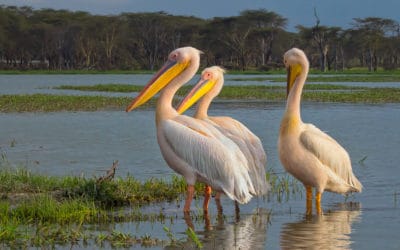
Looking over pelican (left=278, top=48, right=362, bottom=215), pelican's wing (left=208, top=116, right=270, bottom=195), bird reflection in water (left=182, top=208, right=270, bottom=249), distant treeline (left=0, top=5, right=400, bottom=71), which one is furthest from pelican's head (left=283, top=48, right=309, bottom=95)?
distant treeline (left=0, top=5, right=400, bottom=71)

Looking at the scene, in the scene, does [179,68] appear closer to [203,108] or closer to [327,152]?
[203,108]

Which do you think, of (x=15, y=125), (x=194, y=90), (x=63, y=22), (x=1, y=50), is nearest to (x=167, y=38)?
(x=63, y=22)

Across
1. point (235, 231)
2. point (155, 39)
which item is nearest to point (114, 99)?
point (235, 231)

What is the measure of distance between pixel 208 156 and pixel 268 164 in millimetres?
4249

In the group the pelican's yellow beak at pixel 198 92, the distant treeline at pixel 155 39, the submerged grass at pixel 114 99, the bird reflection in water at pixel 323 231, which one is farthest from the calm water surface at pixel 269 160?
the distant treeline at pixel 155 39

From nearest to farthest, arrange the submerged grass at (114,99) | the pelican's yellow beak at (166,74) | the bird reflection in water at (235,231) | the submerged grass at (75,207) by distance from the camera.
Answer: the submerged grass at (75,207), the bird reflection in water at (235,231), the pelican's yellow beak at (166,74), the submerged grass at (114,99)

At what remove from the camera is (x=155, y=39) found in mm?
69375

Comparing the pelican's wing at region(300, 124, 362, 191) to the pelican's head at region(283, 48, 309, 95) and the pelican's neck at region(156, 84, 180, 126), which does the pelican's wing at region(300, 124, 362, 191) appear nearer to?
the pelican's head at region(283, 48, 309, 95)

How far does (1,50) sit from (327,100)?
47.6 metres

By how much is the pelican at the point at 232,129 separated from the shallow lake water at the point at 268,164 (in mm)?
376

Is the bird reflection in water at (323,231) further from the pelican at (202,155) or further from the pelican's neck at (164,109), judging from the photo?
the pelican's neck at (164,109)

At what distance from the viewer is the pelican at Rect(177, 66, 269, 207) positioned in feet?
24.2

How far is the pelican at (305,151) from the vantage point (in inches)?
286

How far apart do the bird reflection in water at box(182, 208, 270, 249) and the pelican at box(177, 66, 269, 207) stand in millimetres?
282
